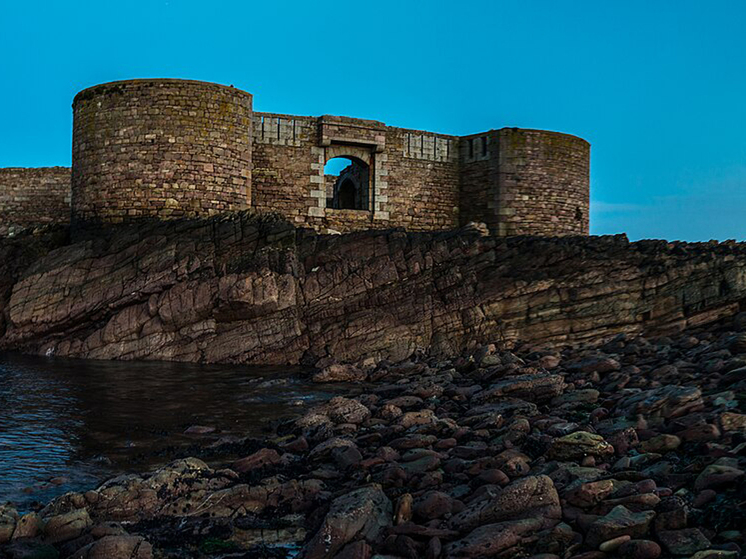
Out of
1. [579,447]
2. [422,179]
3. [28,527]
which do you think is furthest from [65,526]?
[422,179]

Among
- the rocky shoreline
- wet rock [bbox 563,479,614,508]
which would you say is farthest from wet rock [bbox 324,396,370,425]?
wet rock [bbox 563,479,614,508]

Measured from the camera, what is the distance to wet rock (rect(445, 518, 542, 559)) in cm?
523

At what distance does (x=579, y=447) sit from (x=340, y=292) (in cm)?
1172

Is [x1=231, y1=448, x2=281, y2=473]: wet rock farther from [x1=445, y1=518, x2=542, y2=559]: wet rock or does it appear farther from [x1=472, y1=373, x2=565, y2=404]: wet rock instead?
[x1=472, y1=373, x2=565, y2=404]: wet rock

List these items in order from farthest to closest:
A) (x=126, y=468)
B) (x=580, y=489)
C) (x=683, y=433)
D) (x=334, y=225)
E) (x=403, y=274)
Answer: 1. (x=334, y=225)
2. (x=403, y=274)
3. (x=126, y=468)
4. (x=683, y=433)
5. (x=580, y=489)

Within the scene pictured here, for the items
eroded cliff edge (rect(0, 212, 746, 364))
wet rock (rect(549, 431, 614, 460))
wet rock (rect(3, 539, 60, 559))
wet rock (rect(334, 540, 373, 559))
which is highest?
eroded cliff edge (rect(0, 212, 746, 364))

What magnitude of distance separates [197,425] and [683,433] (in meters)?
7.20

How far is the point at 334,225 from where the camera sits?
23781 millimetres

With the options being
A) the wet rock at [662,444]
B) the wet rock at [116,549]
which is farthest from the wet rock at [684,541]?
the wet rock at [116,549]

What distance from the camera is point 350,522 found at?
580 centimetres

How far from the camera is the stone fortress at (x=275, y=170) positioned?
2055 cm

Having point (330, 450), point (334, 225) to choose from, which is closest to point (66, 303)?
point (334, 225)

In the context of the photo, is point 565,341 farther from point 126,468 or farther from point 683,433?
point 126,468

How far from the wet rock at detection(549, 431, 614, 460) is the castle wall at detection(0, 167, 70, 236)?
1101 inches
